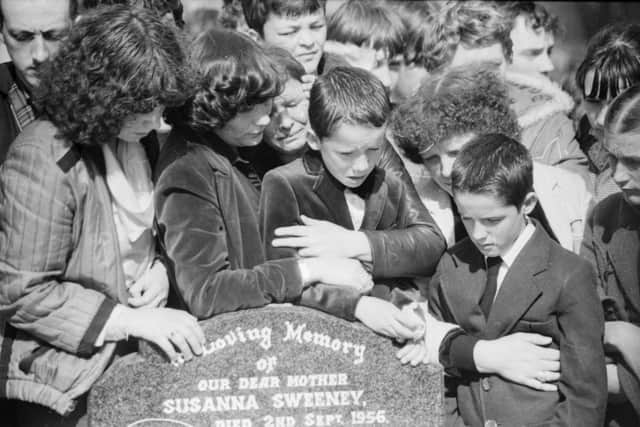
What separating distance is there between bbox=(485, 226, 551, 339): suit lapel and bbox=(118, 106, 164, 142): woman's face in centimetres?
157

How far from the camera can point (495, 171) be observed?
13.1 feet

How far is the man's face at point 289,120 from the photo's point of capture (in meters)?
4.48

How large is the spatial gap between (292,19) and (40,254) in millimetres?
2046

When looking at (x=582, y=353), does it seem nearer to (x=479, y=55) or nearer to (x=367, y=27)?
(x=479, y=55)

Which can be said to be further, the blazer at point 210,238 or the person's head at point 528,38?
the person's head at point 528,38

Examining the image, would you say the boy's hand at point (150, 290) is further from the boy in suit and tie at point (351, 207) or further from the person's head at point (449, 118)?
the person's head at point (449, 118)

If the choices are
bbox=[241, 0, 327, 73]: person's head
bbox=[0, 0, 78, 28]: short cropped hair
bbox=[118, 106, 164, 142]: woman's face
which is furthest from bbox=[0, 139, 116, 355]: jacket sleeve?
bbox=[241, 0, 327, 73]: person's head

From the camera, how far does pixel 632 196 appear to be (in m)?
4.22

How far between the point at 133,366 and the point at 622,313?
2167mm

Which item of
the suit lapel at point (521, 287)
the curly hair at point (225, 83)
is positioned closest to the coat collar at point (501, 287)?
the suit lapel at point (521, 287)

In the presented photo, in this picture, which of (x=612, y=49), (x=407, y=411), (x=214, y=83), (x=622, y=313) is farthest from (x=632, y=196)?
(x=214, y=83)

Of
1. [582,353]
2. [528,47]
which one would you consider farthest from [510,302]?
[528,47]

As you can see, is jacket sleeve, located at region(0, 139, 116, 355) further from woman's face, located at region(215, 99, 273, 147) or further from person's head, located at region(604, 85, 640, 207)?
person's head, located at region(604, 85, 640, 207)

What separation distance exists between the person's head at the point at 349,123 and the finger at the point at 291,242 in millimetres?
312
